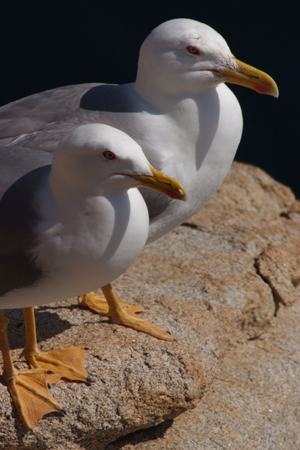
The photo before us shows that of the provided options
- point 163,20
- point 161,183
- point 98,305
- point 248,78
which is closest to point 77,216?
point 161,183

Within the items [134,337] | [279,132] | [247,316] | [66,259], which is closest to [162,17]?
[279,132]

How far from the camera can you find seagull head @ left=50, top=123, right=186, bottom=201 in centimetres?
258

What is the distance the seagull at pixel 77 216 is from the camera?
8.57ft

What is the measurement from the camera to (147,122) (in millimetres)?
3363

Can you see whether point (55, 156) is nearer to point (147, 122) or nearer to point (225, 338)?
point (147, 122)

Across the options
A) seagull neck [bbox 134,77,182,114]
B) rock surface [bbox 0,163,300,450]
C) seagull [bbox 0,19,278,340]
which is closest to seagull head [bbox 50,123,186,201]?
seagull [bbox 0,19,278,340]

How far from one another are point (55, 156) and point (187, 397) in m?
1.54

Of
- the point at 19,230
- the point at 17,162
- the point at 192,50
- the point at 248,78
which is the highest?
the point at 192,50

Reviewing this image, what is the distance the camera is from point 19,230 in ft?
8.93

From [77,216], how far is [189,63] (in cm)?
113

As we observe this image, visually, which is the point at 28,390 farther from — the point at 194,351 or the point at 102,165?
the point at 102,165

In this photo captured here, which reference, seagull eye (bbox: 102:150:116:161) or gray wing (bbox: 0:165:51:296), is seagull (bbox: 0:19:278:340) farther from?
seagull eye (bbox: 102:150:116:161)

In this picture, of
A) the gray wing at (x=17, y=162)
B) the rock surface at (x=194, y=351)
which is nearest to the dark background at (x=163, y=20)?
the rock surface at (x=194, y=351)

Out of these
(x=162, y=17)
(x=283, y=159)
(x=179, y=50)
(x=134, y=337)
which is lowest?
(x=283, y=159)
